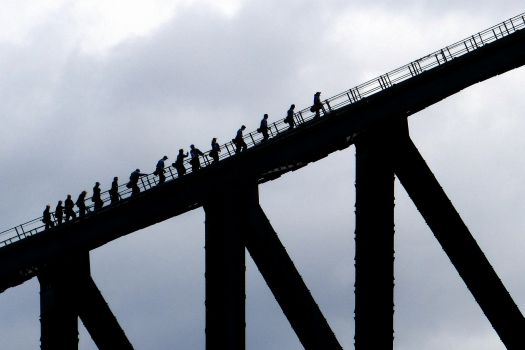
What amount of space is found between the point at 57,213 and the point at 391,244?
42.7ft

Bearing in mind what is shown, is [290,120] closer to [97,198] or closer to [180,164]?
[180,164]

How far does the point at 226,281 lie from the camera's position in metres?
31.0

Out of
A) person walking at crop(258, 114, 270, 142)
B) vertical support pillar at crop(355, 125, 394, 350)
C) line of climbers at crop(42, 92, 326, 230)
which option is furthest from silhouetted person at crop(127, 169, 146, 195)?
vertical support pillar at crop(355, 125, 394, 350)

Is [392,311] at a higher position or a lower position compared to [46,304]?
lower

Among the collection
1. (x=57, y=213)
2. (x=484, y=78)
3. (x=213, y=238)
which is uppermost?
(x=57, y=213)

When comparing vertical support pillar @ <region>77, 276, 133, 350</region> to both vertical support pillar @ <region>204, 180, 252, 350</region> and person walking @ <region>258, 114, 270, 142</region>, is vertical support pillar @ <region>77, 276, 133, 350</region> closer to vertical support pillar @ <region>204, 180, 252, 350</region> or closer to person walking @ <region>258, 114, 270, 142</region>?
vertical support pillar @ <region>204, 180, 252, 350</region>

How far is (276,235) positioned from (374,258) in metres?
3.07

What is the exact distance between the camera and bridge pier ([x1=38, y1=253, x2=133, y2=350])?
3384cm

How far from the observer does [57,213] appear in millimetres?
36781

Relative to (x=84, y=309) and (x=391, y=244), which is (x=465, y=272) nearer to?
(x=391, y=244)

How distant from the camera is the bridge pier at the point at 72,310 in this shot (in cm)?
3384

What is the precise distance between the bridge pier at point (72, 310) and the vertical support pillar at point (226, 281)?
492 centimetres

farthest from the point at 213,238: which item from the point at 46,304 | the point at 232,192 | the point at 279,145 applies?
the point at 46,304

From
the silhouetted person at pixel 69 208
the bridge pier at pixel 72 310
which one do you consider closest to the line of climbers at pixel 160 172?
the silhouetted person at pixel 69 208
